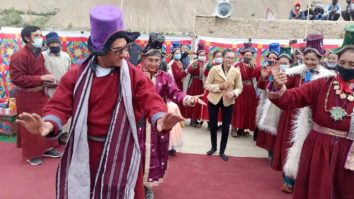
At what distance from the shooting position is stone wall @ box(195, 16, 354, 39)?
9.39 metres

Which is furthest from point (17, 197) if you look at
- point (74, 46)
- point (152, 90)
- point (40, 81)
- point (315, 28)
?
point (315, 28)

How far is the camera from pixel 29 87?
5.86m

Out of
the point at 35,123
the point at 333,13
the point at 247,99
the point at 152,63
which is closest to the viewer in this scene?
the point at 35,123

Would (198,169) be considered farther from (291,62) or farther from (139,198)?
(139,198)

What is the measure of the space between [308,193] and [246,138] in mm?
4420

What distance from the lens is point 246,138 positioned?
7863 mm

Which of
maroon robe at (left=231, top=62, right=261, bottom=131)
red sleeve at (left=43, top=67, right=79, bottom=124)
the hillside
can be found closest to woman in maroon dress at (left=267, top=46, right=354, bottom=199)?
red sleeve at (left=43, top=67, right=79, bottom=124)

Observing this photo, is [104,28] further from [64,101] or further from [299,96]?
[299,96]

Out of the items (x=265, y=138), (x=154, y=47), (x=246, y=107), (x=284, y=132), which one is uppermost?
(x=154, y=47)

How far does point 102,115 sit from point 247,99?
5.10m

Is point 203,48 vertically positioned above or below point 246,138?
above

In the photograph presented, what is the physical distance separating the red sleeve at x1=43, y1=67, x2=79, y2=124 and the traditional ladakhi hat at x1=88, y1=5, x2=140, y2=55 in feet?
0.84

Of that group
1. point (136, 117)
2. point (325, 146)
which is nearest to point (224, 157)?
point (325, 146)

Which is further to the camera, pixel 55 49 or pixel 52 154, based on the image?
pixel 55 49
